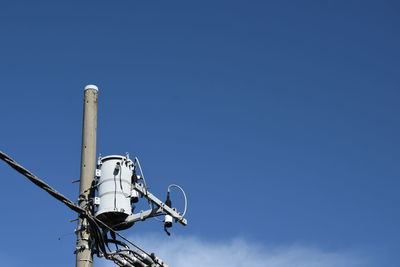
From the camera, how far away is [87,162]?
11.1 meters

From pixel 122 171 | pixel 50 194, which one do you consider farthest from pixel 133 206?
pixel 50 194

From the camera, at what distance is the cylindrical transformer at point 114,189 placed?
11.1 m

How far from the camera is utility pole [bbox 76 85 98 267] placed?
10359 mm

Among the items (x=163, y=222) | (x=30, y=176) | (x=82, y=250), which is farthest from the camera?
(x=163, y=222)

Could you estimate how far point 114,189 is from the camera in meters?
11.3

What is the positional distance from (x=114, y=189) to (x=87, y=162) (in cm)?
64

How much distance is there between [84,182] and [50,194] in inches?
60.6

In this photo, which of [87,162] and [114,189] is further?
[114,189]

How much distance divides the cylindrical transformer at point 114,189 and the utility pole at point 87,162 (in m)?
0.29

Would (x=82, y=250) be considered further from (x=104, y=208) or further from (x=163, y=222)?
(x=163, y=222)

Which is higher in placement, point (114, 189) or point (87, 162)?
point (87, 162)

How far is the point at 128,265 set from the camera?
1130cm

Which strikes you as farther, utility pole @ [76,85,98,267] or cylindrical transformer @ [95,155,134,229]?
cylindrical transformer @ [95,155,134,229]

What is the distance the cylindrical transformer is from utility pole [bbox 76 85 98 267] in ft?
0.94
